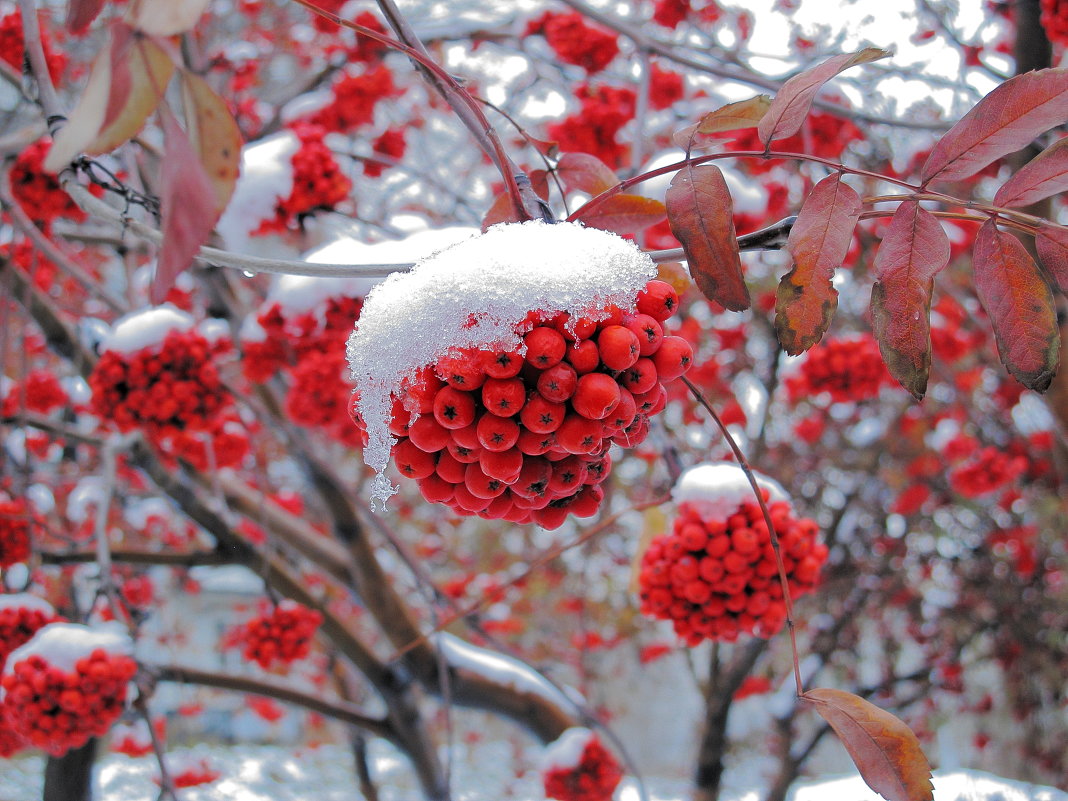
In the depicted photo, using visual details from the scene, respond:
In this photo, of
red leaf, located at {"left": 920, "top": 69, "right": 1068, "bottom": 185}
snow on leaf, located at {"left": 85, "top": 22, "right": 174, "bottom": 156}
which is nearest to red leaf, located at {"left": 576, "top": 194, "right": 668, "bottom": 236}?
red leaf, located at {"left": 920, "top": 69, "right": 1068, "bottom": 185}

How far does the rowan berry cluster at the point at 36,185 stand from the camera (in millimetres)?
1955

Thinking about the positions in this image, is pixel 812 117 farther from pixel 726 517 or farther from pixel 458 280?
pixel 458 280

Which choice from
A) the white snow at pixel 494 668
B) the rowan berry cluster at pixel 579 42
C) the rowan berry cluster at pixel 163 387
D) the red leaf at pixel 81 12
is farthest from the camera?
the white snow at pixel 494 668

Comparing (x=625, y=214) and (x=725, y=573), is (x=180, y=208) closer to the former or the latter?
(x=625, y=214)

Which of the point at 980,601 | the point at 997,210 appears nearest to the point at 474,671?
the point at 997,210

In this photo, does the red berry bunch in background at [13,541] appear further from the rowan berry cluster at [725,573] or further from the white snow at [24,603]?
the rowan berry cluster at [725,573]

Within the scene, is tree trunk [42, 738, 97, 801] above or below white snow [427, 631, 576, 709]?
below

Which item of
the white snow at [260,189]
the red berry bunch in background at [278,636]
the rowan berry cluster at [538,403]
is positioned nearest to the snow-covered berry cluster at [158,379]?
the white snow at [260,189]

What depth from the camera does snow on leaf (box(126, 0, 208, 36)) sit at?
52 centimetres

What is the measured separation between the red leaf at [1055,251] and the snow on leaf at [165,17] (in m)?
0.83

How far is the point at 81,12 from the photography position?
25.0 inches

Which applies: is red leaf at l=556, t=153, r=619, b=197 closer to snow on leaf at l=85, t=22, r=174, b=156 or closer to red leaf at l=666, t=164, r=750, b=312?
red leaf at l=666, t=164, r=750, b=312

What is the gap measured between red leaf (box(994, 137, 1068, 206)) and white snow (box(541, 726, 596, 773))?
91.0 inches

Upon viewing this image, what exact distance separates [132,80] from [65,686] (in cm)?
172
